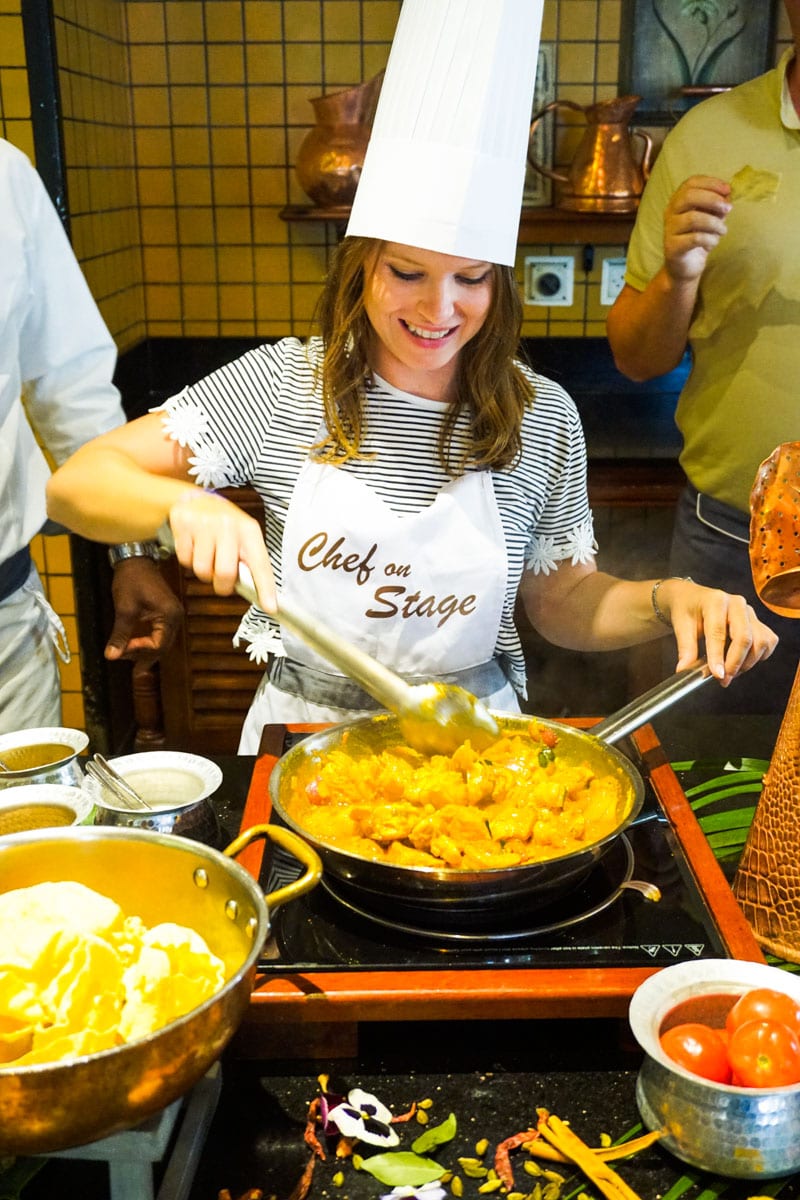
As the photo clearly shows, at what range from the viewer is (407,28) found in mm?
1646

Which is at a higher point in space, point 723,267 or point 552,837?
point 723,267

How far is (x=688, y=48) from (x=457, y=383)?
6.84 feet

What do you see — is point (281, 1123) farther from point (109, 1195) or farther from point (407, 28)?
point (407, 28)

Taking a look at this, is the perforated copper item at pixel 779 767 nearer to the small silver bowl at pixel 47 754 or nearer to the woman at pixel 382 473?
the woman at pixel 382 473

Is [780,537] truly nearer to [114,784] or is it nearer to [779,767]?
[779,767]

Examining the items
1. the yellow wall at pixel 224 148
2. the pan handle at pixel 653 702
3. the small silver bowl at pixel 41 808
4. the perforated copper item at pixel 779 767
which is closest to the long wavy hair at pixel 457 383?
the pan handle at pixel 653 702

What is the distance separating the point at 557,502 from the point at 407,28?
30.3 inches

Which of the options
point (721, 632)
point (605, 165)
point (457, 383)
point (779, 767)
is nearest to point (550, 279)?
point (605, 165)

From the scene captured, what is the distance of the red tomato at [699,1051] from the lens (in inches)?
37.9

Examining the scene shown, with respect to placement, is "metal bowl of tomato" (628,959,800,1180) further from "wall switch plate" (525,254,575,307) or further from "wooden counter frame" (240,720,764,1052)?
"wall switch plate" (525,254,575,307)

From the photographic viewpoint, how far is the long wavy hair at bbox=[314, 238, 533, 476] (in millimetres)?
1785

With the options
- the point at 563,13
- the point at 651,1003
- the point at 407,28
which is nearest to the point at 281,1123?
the point at 651,1003

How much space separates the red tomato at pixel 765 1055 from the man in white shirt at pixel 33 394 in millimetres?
1510

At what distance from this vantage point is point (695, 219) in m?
2.13
